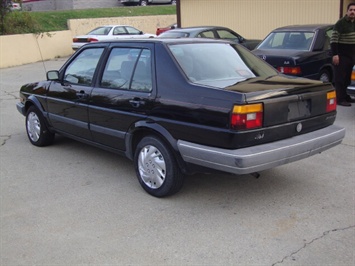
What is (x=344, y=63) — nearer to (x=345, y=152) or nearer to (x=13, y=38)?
(x=345, y=152)

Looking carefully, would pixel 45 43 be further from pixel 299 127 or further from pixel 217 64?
pixel 299 127

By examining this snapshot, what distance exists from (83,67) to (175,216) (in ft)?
8.13

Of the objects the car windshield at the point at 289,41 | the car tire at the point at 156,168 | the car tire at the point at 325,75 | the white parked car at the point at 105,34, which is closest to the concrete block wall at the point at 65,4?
the white parked car at the point at 105,34

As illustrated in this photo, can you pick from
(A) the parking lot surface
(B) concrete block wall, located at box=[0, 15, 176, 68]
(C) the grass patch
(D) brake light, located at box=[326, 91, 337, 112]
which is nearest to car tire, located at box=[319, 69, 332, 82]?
(A) the parking lot surface

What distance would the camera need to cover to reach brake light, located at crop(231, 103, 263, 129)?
3.69 m

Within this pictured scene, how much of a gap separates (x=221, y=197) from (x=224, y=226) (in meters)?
0.66

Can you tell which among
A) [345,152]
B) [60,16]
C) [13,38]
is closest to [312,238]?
[345,152]

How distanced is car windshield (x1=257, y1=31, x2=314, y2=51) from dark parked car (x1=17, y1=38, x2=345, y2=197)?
462 centimetres

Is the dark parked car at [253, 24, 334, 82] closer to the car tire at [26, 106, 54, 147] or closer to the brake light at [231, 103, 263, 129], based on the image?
the car tire at [26, 106, 54, 147]

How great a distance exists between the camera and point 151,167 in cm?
441

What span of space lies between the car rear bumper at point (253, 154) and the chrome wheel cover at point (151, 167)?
1.25 feet

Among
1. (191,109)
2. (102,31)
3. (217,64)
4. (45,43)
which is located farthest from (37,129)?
(45,43)

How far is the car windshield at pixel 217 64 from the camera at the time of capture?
170 inches

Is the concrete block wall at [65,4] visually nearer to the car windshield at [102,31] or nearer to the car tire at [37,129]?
the car windshield at [102,31]
